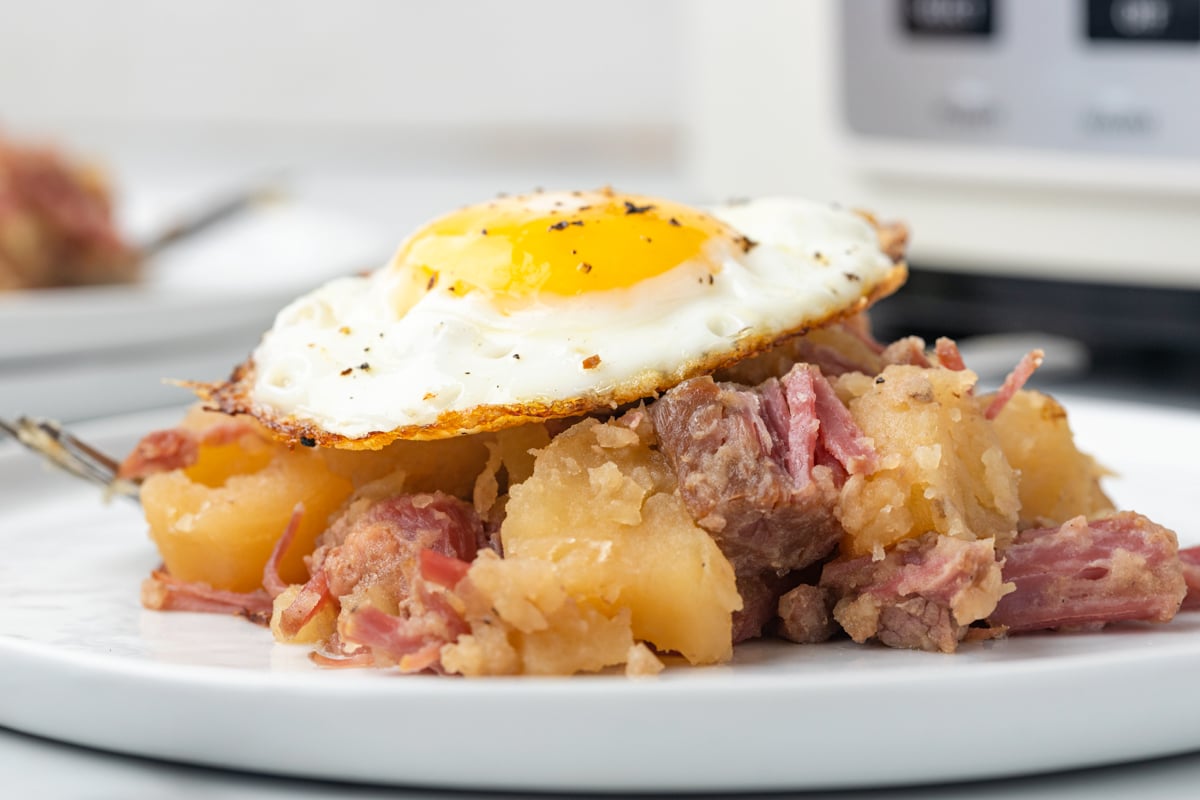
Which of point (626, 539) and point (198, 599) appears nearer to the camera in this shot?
point (626, 539)

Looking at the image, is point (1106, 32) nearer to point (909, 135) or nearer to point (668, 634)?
point (909, 135)

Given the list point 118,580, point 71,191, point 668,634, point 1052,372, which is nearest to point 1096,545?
point 668,634

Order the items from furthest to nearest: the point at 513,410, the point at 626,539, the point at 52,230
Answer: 1. the point at 52,230
2. the point at 513,410
3. the point at 626,539

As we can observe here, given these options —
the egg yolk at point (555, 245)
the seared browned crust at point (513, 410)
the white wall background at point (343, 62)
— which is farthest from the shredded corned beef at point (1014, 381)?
the white wall background at point (343, 62)

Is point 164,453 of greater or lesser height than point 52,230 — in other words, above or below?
above

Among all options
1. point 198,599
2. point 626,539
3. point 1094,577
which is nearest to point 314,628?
point 198,599

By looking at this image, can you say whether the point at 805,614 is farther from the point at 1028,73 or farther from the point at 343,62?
the point at 343,62

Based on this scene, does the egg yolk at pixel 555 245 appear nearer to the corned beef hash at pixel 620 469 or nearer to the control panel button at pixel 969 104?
the corned beef hash at pixel 620 469
